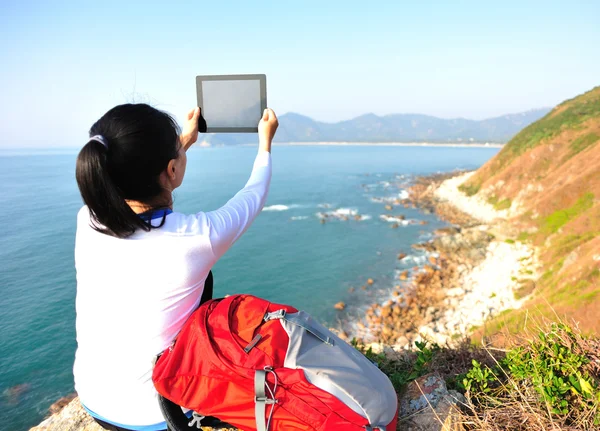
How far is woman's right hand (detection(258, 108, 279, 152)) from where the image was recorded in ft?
5.65

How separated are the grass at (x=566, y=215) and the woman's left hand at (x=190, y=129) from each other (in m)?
20.0

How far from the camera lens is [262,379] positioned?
132 centimetres

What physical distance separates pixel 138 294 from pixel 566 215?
21728 millimetres

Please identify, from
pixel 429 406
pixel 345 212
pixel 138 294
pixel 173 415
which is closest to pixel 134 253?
pixel 138 294

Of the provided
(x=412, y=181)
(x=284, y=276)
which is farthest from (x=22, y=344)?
(x=412, y=181)

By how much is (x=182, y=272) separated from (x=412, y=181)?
5035cm

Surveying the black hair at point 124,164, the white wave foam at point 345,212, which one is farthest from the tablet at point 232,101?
the white wave foam at point 345,212

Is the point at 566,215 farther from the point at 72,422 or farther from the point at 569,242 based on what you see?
the point at 72,422

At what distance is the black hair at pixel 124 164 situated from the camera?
1153mm

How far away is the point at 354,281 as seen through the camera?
1762cm

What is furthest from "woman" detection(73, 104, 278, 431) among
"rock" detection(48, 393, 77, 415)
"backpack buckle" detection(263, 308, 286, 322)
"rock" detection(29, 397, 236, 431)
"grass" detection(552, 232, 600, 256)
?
"grass" detection(552, 232, 600, 256)

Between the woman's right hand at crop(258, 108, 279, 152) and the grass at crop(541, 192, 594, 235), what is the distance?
19.8 metres

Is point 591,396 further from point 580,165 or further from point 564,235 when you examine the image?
point 580,165

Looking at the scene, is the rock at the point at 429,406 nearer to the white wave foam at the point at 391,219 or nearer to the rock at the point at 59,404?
the rock at the point at 59,404
